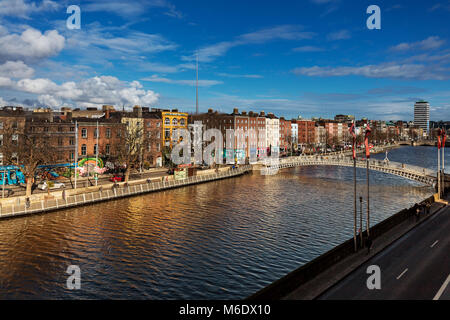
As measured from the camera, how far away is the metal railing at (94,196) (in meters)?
40.1

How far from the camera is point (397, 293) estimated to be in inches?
765

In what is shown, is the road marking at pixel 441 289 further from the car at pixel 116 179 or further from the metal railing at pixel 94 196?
the car at pixel 116 179

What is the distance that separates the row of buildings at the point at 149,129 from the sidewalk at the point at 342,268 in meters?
10.0

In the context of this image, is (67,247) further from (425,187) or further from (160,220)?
(425,187)

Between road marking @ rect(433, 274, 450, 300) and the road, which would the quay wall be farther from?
road marking @ rect(433, 274, 450, 300)

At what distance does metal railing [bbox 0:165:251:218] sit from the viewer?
40.1 metres

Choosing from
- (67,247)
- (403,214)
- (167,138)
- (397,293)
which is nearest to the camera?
(397,293)

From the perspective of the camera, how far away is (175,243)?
107 feet

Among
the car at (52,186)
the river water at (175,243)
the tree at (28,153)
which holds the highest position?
the tree at (28,153)

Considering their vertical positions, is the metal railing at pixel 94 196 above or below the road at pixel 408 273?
above

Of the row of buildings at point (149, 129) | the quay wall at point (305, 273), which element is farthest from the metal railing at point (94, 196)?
the quay wall at point (305, 273)

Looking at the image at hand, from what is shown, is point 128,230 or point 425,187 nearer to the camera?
point 128,230
